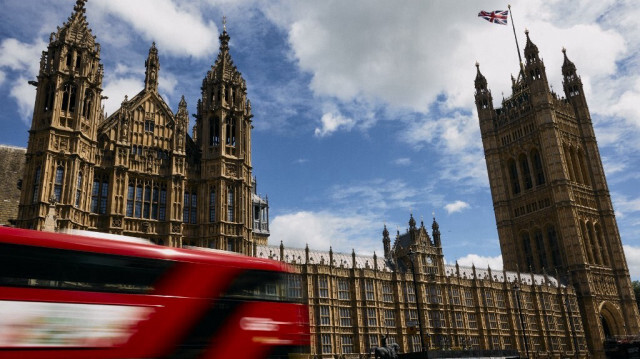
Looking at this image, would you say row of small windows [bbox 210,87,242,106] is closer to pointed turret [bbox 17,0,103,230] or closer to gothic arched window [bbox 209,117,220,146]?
gothic arched window [bbox 209,117,220,146]

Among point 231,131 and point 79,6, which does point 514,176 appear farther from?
point 79,6

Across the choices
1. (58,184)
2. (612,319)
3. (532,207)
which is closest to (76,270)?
(58,184)

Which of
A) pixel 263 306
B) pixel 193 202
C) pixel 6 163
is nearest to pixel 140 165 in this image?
pixel 193 202

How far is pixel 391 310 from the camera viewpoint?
63031 mm

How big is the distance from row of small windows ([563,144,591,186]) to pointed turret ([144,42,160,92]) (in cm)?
8820

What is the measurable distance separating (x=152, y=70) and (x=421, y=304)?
143 ft

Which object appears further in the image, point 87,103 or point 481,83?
point 481,83

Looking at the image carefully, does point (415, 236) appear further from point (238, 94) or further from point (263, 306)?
point (263, 306)

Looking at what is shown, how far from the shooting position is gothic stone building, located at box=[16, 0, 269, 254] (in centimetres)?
3491

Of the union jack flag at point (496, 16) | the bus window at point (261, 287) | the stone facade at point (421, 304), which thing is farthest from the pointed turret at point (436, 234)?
the bus window at point (261, 287)

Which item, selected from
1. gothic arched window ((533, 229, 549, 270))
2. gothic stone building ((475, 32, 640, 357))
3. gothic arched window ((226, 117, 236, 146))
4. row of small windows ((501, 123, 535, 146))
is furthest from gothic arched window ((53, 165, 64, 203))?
row of small windows ((501, 123, 535, 146))

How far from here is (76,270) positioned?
1246 centimetres

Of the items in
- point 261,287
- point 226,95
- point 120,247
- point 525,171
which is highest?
point 525,171

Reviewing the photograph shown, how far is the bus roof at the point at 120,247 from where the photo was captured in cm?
1205
